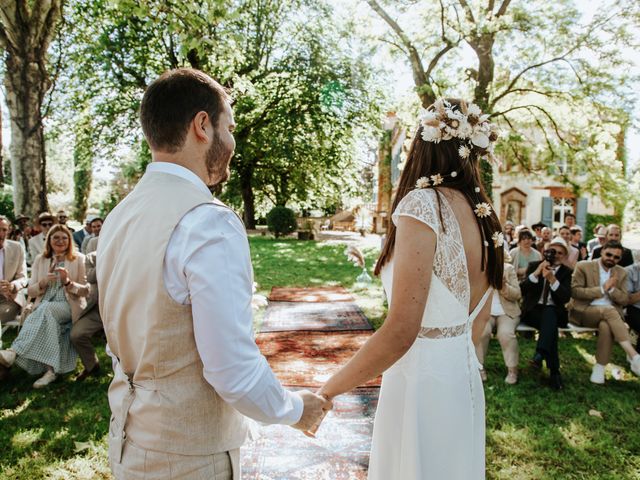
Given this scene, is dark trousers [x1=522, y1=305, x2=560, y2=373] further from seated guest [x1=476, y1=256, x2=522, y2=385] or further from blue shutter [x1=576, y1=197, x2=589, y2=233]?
blue shutter [x1=576, y1=197, x2=589, y2=233]

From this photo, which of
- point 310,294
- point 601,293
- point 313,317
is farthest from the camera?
point 310,294

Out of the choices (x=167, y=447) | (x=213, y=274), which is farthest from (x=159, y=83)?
(x=167, y=447)

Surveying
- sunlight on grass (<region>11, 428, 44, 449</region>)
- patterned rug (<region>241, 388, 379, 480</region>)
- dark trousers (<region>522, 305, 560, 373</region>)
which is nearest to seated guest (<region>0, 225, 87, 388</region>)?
sunlight on grass (<region>11, 428, 44, 449</region>)

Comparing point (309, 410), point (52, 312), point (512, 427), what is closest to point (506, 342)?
point (512, 427)

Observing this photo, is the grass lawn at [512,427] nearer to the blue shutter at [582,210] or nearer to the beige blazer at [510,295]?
the beige blazer at [510,295]

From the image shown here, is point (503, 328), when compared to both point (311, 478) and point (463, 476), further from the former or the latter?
point (463, 476)

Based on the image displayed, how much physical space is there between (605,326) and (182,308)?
593 cm

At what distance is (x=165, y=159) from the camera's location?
153 centimetres

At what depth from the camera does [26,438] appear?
3.96 metres

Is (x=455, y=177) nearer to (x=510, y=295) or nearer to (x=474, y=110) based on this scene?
(x=474, y=110)

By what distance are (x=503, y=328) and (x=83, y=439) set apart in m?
4.60

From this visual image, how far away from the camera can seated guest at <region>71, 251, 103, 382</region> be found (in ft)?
17.4

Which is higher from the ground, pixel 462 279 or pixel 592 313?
pixel 462 279

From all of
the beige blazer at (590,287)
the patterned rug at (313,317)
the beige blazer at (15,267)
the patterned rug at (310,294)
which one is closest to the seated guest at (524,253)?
the beige blazer at (590,287)
